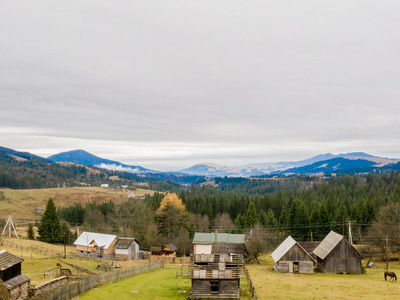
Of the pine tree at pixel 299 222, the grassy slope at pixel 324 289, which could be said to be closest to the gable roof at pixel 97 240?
the grassy slope at pixel 324 289

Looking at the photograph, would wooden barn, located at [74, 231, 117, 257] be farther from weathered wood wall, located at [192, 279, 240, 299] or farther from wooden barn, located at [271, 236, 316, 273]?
weathered wood wall, located at [192, 279, 240, 299]

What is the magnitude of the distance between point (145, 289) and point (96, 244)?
4334cm

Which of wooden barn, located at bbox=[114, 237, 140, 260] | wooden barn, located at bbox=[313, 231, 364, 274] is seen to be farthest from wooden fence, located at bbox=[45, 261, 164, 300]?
wooden barn, located at bbox=[313, 231, 364, 274]

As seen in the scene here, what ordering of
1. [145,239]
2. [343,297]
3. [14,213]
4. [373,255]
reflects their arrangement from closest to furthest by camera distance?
[343,297]
[373,255]
[145,239]
[14,213]

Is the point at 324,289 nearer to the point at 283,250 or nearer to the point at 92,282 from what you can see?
the point at 283,250

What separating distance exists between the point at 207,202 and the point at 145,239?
43.7m

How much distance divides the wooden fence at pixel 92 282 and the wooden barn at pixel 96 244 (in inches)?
897

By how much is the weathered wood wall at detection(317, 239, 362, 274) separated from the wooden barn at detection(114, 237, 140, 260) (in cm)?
4316

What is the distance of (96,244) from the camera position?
74.3 m

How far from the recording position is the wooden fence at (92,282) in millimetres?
30075

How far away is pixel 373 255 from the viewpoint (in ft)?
212

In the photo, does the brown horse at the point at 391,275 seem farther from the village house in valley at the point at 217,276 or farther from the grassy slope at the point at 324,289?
the village house in valley at the point at 217,276

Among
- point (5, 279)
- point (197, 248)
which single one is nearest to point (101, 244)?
point (197, 248)

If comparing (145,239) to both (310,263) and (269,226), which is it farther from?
(310,263)
